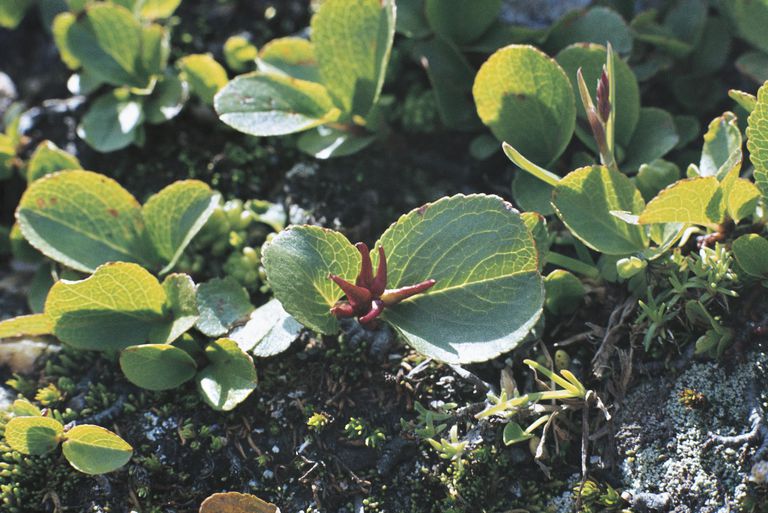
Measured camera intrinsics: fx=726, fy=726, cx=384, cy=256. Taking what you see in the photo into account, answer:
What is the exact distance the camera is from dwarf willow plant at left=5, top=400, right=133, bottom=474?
1.86m

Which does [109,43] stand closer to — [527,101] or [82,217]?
[82,217]

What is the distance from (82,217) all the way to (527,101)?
4.70 feet

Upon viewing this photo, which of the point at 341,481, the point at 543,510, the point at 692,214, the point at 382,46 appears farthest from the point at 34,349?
the point at 692,214

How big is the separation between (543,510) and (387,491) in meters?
0.39

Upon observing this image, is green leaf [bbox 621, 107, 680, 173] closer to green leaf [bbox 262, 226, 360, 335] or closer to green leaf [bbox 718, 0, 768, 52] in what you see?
green leaf [bbox 718, 0, 768, 52]

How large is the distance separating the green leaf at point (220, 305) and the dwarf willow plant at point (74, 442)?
38 centimetres

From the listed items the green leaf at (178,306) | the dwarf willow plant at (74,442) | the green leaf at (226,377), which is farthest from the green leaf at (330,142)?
the dwarf willow plant at (74,442)

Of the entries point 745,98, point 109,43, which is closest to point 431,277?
point 745,98

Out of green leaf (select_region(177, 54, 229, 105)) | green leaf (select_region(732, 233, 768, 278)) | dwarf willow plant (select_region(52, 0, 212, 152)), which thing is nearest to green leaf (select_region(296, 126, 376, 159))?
green leaf (select_region(177, 54, 229, 105))

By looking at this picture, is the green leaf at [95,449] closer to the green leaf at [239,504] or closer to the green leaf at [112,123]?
the green leaf at [239,504]

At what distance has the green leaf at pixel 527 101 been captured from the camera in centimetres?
214

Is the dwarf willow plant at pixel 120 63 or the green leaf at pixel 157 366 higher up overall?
the dwarf willow plant at pixel 120 63

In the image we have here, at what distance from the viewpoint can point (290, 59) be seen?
8.50ft

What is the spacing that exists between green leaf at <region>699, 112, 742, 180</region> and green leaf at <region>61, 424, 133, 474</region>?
1.74m
